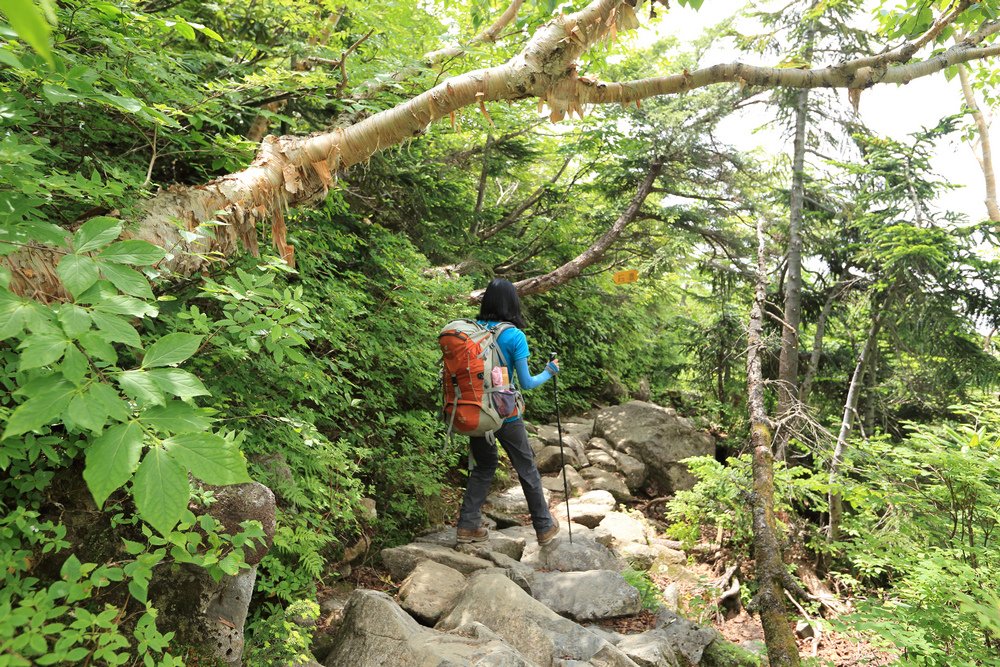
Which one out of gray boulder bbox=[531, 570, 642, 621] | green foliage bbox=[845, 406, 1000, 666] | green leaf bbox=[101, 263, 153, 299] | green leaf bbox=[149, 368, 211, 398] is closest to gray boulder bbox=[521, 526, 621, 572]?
gray boulder bbox=[531, 570, 642, 621]

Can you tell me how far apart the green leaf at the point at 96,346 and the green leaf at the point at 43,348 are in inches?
1.6

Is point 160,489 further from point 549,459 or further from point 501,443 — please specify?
point 549,459

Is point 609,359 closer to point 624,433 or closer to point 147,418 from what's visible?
point 624,433

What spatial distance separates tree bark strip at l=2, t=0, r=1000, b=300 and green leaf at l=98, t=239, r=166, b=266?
5.58 feet

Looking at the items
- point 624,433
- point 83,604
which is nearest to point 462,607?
point 83,604

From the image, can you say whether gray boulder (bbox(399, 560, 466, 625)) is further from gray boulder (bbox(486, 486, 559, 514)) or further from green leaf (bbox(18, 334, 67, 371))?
green leaf (bbox(18, 334, 67, 371))

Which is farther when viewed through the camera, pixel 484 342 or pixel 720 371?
pixel 720 371

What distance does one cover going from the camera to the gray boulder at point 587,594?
14.7ft

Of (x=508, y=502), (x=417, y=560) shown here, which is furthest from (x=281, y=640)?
(x=508, y=502)

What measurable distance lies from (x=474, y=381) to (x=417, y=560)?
1.60 m

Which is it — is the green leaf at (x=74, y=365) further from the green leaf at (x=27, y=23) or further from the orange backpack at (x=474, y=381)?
the orange backpack at (x=474, y=381)

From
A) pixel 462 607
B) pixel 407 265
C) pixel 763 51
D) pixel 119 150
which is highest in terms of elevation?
pixel 763 51

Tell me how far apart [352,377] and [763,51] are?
992 cm

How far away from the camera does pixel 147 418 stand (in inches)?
49.3
